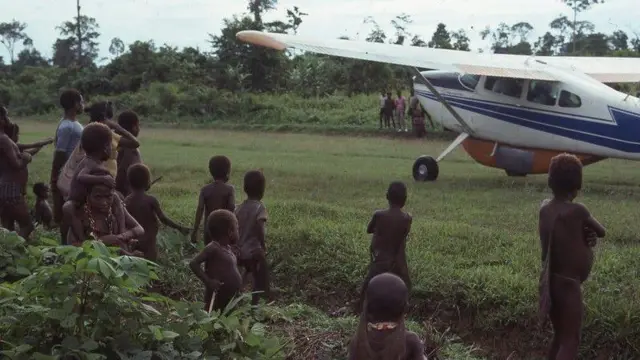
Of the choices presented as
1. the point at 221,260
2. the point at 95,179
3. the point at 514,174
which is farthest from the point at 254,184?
the point at 514,174

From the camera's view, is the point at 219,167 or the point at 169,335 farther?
the point at 219,167

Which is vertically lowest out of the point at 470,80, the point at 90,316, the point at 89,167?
the point at 90,316

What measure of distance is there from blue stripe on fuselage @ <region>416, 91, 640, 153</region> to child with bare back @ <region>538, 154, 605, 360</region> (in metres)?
7.67

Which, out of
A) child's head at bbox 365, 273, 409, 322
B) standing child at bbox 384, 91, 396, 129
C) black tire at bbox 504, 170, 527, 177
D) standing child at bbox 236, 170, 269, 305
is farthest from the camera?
standing child at bbox 384, 91, 396, 129

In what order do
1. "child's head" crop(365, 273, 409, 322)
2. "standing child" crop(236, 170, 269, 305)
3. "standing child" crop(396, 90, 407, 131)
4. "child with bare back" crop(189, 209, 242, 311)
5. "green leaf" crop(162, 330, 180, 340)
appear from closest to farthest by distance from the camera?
"child's head" crop(365, 273, 409, 322) < "green leaf" crop(162, 330, 180, 340) < "child with bare back" crop(189, 209, 242, 311) < "standing child" crop(236, 170, 269, 305) < "standing child" crop(396, 90, 407, 131)

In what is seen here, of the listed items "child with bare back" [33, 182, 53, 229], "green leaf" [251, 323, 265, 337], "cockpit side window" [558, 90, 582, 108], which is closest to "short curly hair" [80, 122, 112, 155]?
"green leaf" [251, 323, 265, 337]

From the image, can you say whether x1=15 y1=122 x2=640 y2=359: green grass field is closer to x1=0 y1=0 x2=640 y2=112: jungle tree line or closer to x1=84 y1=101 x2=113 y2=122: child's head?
x1=84 y1=101 x2=113 y2=122: child's head

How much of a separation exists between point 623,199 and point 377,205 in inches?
144

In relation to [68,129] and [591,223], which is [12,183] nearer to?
[68,129]

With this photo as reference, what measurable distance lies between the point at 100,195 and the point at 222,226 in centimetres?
80

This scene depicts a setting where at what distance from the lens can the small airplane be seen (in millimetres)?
12438

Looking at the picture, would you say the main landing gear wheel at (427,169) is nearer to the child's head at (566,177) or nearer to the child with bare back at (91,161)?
the child's head at (566,177)

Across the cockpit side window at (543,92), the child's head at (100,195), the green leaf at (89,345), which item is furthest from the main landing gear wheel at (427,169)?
the green leaf at (89,345)

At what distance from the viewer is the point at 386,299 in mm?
2998
